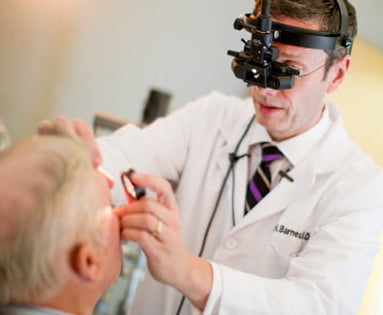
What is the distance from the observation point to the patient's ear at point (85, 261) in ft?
2.86

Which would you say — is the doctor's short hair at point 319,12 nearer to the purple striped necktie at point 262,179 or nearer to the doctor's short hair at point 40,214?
the purple striped necktie at point 262,179

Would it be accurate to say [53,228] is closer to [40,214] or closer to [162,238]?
[40,214]

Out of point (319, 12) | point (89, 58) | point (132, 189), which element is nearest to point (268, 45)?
point (319, 12)

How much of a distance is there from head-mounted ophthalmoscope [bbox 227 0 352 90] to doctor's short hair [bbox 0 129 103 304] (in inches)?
13.9

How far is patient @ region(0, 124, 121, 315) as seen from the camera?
2.65ft

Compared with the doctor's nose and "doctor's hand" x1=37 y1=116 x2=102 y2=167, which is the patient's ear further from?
the doctor's nose

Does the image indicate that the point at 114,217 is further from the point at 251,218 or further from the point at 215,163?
the point at 215,163

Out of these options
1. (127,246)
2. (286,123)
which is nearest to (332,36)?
(286,123)

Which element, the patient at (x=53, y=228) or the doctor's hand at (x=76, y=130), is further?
the doctor's hand at (x=76, y=130)

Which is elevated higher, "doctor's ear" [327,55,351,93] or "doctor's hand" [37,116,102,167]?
"doctor's ear" [327,55,351,93]

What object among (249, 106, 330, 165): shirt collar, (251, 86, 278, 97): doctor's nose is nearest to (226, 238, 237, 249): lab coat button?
(249, 106, 330, 165): shirt collar

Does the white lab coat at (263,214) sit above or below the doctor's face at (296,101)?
below

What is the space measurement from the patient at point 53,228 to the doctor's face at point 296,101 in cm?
49

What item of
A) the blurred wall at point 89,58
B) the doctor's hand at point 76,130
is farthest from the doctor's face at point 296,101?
the blurred wall at point 89,58
